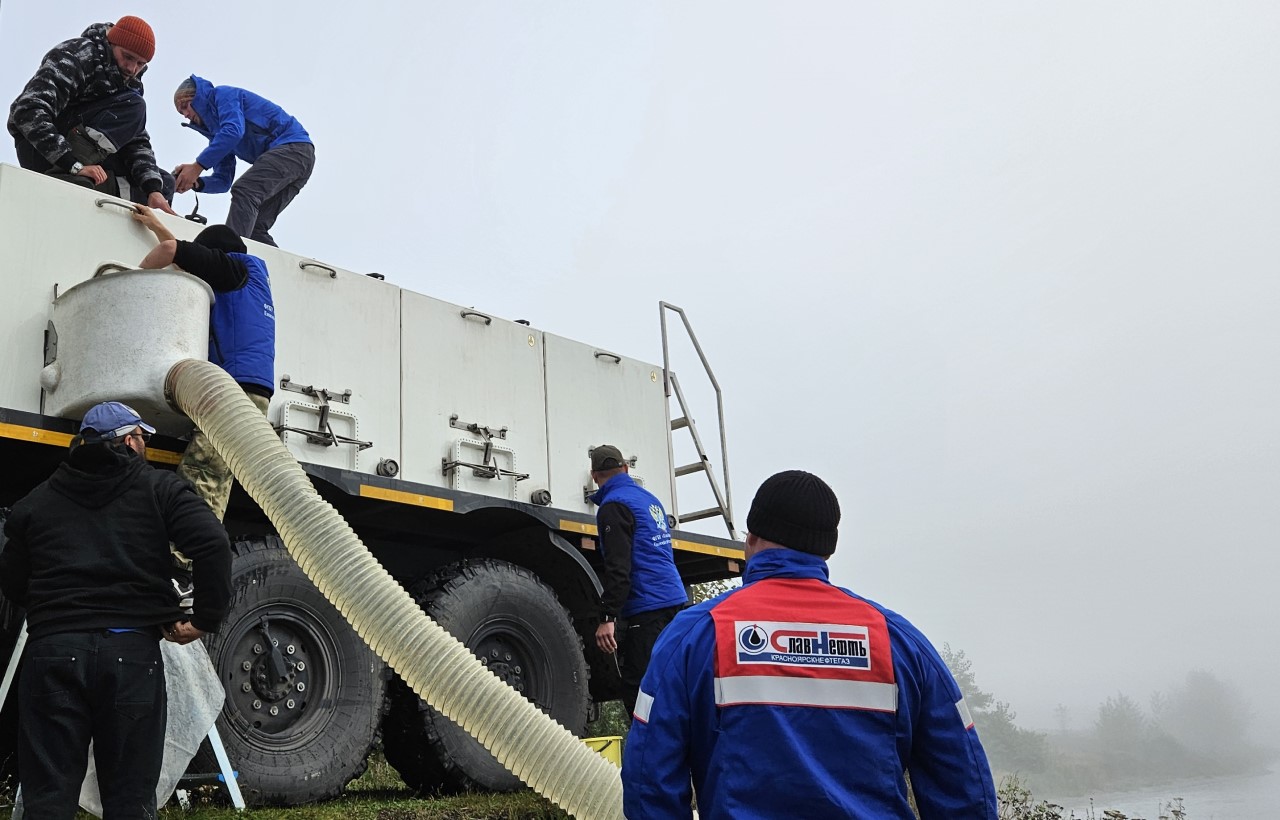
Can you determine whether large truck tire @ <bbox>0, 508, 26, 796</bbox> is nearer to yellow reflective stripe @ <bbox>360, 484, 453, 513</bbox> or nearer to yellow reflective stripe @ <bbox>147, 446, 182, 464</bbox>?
yellow reflective stripe @ <bbox>147, 446, 182, 464</bbox>

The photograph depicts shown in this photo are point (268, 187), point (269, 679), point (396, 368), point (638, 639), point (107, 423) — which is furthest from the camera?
point (268, 187)

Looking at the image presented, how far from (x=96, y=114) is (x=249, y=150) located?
1546mm

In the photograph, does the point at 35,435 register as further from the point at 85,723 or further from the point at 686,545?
the point at 686,545

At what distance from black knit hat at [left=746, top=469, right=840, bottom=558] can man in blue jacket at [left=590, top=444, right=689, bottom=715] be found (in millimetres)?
3512

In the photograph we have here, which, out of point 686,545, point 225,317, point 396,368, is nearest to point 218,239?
point 225,317

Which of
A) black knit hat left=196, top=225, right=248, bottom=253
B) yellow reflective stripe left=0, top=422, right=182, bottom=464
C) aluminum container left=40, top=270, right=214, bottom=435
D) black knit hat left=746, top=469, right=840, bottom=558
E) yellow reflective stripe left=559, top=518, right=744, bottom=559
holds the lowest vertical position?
black knit hat left=746, top=469, right=840, bottom=558

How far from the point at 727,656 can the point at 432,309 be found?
482cm

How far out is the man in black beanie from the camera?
207 inches

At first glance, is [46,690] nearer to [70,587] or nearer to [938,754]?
[70,587]

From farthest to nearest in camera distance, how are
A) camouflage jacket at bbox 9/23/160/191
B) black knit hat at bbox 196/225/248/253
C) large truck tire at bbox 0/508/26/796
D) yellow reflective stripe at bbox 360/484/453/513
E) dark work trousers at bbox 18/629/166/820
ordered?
1. camouflage jacket at bbox 9/23/160/191
2. yellow reflective stripe at bbox 360/484/453/513
3. black knit hat at bbox 196/225/248/253
4. large truck tire at bbox 0/508/26/796
5. dark work trousers at bbox 18/629/166/820

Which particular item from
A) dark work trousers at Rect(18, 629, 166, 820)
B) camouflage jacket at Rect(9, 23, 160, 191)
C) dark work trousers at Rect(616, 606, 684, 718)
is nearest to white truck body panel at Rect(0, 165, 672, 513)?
camouflage jacket at Rect(9, 23, 160, 191)

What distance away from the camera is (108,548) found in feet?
12.6

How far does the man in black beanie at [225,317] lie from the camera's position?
525cm

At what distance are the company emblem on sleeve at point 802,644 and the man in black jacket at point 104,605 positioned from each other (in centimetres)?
210
